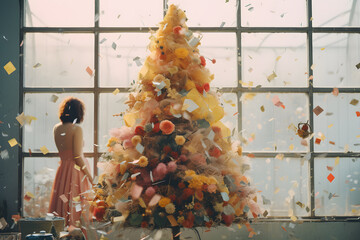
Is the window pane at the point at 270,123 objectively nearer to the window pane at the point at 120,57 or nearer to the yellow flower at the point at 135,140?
the window pane at the point at 120,57

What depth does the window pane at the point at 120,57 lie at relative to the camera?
255 centimetres

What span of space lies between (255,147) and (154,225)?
3.96 ft

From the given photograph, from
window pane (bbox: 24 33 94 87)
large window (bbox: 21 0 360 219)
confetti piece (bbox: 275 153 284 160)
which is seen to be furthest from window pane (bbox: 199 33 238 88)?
window pane (bbox: 24 33 94 87)

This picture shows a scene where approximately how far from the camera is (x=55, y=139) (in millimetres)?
2461

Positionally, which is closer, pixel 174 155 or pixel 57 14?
pixel 174 155

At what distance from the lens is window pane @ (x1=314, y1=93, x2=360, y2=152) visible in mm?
2566

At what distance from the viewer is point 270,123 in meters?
2.55

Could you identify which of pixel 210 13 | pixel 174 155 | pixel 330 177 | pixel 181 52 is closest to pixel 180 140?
pixel 174 155

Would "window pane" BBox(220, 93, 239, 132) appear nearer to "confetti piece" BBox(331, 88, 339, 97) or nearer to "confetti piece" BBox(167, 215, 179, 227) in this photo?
"confetti piece" BBox(331, 88, 339, 97)

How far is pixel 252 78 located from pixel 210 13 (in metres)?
0.55

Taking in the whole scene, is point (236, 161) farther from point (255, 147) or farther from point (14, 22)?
point (14, 22)

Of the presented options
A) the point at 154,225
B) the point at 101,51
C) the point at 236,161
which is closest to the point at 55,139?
the point at 101,51

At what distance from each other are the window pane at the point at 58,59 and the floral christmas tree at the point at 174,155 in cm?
95

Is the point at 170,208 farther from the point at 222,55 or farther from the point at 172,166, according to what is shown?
the point at 222,55
